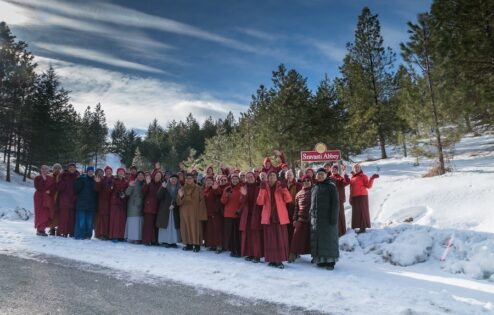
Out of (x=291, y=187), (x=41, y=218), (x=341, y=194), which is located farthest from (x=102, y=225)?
(x=341, y=194)

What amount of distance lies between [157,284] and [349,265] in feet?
13.7

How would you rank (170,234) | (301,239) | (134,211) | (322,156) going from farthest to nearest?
(322,156) < (134,211) < (170,234) < (301,239)

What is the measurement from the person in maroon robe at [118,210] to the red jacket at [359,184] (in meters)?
6.32

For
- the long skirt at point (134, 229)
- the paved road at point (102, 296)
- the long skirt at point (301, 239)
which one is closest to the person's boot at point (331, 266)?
the long skirt at point (301, 239)

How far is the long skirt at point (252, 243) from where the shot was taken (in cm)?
814

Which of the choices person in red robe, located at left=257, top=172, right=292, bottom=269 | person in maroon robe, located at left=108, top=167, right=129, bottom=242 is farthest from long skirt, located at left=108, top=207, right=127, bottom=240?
person in red robe, located at left=257, top=172, right=292, bottom=269

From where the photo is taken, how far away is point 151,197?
33.5ft

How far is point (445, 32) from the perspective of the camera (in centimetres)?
1587

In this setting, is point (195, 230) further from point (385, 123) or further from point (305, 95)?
point (385, 123)

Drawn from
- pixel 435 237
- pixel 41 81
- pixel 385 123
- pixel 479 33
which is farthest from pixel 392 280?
pixel 41 81

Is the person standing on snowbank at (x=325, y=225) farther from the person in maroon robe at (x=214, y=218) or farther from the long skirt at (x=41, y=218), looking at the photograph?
the long skirt at (x=41, y=218)

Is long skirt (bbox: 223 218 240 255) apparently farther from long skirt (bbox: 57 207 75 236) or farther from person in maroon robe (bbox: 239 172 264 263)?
long skirt (bbox: 57 207 75 236)

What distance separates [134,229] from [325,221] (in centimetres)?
526

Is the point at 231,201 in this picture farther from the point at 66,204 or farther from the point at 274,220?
the point at 66,204
